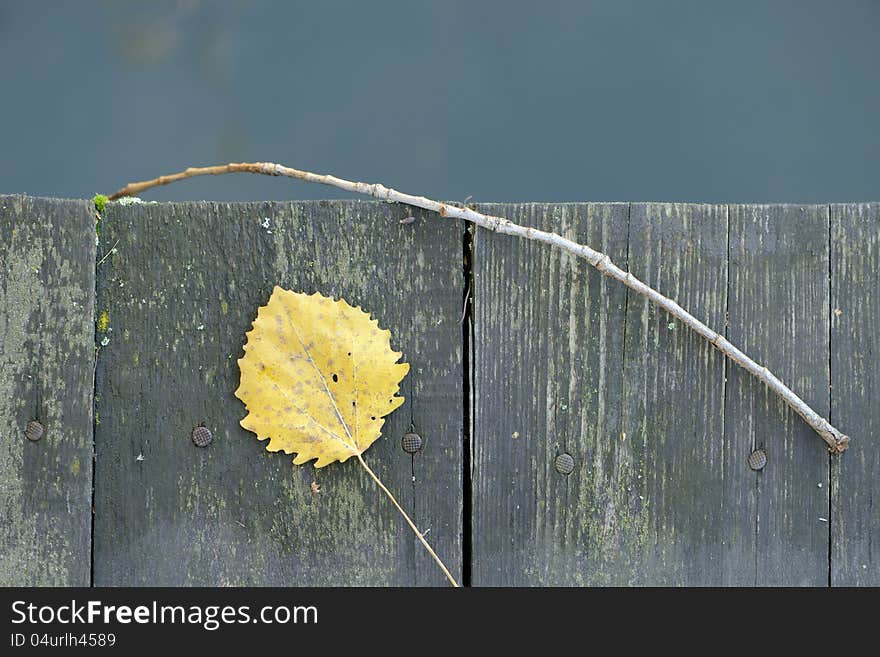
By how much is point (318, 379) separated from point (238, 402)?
0.50 ft

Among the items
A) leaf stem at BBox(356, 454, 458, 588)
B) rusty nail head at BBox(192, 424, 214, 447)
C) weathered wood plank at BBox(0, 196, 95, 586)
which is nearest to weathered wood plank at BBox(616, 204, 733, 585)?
leaf stem at BBox(356, 454, 458, 588)

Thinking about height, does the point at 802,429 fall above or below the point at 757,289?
below

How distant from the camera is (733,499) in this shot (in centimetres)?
162

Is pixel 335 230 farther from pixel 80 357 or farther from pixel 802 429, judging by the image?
pixel 802 429

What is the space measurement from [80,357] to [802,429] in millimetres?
1305

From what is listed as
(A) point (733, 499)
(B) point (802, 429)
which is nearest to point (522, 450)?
(A) point (733, 499)

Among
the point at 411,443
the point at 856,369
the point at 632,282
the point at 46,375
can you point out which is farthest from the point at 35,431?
the point at 856,369

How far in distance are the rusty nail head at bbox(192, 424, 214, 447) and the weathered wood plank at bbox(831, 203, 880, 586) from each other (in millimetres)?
1122

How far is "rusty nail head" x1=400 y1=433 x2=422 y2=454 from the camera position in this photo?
1.60 m

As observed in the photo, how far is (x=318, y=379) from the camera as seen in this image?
62.4 inches

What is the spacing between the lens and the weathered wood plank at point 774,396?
1.60m

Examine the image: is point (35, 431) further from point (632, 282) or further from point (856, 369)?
point (856, 369)

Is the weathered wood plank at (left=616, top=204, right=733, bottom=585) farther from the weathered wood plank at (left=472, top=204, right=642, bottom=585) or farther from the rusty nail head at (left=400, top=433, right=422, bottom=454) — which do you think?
the rusty nail head at (left=400, top=433, right=422, bottom=454)
